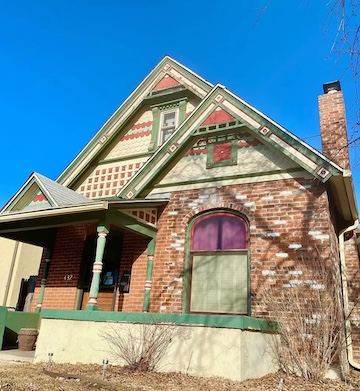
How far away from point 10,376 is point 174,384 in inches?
91.4

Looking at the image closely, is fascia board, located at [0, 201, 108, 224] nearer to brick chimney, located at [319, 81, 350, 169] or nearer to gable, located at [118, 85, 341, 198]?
gable, located at [118, 85, 341, 198]

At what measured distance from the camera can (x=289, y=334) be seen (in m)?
6.50

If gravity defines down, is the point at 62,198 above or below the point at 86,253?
above

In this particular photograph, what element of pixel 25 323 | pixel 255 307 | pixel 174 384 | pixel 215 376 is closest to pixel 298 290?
pixel 255 307

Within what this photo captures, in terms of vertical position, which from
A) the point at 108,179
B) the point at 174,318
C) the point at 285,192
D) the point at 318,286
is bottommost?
the point at 174,318

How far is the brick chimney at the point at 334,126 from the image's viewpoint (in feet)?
29.7

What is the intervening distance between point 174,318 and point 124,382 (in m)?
1.28

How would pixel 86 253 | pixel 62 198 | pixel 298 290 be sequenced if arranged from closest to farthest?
pixel 298 290 < pixel 62 198 < pixel 86 253

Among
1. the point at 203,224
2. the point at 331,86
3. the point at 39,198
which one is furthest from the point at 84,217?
the point at 331,86

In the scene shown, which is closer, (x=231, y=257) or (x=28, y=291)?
(x=231, y=257)

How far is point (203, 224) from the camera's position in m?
8.80

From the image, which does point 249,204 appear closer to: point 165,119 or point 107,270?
point 107,270

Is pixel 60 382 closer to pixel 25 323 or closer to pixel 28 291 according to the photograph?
pixel 25 323

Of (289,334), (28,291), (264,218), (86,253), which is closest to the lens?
(289,334)
